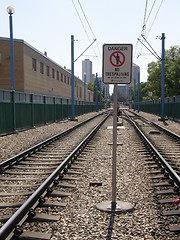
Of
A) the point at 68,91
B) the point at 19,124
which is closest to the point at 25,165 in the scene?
the point at 19,124

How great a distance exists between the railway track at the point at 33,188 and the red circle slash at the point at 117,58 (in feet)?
8.44

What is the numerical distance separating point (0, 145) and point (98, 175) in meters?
6.64

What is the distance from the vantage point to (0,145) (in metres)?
13.4

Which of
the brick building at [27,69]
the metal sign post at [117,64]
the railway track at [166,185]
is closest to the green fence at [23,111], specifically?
the railway track at [166,185]

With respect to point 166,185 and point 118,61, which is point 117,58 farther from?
point 166,185

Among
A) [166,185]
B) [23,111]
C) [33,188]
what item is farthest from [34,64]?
[166,185]

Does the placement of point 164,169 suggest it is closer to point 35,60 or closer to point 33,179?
point 33,179

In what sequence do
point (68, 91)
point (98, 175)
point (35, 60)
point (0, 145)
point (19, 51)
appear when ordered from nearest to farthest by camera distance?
1. point (98, 175)
2. point (0, 145)
3. point (19, 51)
4. point (35, 60)
5. point (68, 91)

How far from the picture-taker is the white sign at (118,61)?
5500mm

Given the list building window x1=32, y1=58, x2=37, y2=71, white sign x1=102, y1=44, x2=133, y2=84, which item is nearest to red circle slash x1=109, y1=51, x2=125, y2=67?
white sign x1=102, y1=44, x2=133, y2=84

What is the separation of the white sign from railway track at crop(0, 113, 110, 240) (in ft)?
7.87

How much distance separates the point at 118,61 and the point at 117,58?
0.05m

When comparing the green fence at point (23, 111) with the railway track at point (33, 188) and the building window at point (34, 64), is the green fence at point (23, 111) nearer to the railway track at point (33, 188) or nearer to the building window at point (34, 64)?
the railway track at point (33, 188)

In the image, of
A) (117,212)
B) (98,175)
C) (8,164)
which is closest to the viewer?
(117,212)
